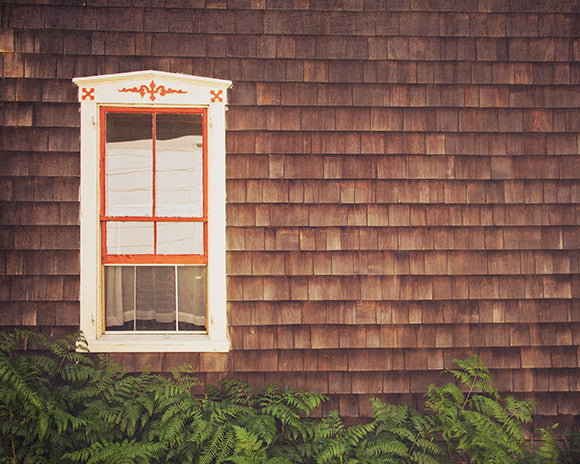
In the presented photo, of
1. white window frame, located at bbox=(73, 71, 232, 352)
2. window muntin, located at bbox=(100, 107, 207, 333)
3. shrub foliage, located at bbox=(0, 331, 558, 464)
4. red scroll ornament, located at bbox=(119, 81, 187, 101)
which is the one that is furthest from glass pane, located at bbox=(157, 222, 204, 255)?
red scroll ornament, located at bbox=(119, 81, 187, 101)

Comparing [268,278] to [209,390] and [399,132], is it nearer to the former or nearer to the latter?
[209,390]

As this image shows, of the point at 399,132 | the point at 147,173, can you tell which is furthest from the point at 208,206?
the point at 399,132

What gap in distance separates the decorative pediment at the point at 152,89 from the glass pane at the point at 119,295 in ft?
4.70

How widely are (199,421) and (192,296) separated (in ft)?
3.48

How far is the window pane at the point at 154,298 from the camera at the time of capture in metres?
3.92

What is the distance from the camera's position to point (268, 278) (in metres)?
3.91

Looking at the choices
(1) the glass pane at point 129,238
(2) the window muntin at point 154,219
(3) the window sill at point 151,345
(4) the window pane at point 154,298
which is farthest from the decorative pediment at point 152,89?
(3) the window sill at point 151,345

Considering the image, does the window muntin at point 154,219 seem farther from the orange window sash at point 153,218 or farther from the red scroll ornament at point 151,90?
the red scroll ornament at point 151,90

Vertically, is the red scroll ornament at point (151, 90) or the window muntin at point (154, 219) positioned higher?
the red scroll ornament at point (151, 90)

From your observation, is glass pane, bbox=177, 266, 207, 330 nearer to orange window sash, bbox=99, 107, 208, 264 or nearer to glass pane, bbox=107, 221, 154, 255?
orange window sash, bbox=99, 107, 208, 264

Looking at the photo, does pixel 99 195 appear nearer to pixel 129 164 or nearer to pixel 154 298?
pixel 129 164

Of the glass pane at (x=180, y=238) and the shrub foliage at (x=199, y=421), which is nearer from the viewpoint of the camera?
the shrub foliage at (x=199, y=421)

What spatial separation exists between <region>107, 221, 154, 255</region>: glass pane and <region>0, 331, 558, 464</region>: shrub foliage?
79 cm

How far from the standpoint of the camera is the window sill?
3.79m
